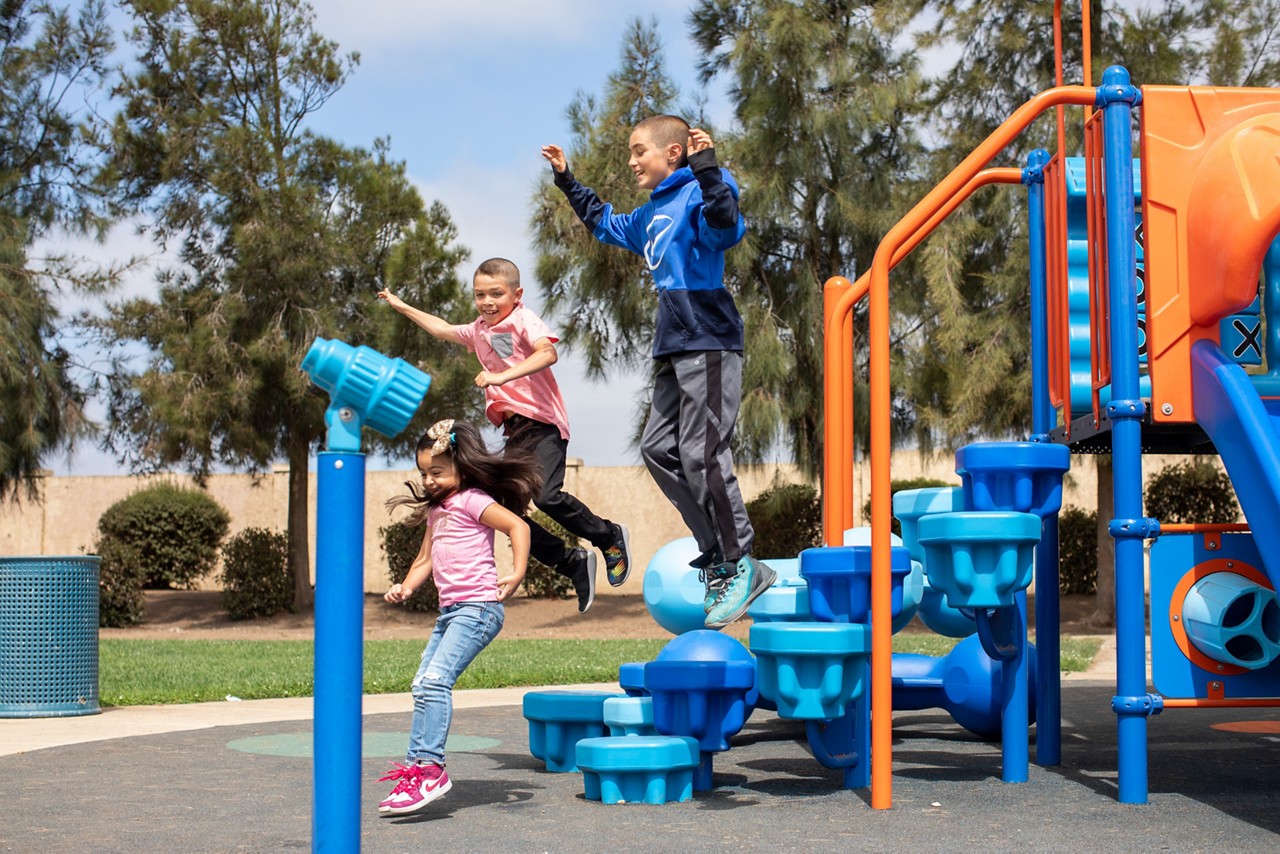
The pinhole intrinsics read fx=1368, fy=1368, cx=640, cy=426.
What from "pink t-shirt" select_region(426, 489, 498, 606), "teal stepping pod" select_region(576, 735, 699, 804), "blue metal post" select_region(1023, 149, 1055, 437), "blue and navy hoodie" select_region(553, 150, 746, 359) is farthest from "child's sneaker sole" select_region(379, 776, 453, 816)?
"blue metal post" select_region(1023, 149, 1055, 437)

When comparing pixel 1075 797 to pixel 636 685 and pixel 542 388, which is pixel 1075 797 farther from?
pixel 542 388

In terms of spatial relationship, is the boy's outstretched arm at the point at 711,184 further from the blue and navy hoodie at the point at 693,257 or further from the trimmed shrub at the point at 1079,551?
the trimmed shrub at the point at 1079,551

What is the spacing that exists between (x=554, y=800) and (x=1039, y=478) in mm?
2052

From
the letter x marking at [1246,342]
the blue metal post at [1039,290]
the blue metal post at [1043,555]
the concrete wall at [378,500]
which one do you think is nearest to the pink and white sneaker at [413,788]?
the blue metal post at [1043,555]

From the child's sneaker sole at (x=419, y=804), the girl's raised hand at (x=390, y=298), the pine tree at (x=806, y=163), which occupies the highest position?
the pine tree at (x=806, y=163)

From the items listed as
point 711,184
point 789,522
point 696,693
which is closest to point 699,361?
point 711,184

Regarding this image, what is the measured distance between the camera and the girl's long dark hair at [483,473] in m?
4.84

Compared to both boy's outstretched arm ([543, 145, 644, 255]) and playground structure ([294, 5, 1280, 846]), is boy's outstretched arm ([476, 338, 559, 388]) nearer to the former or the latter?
boy's outstretched arm ([543, 145, 644, 255])

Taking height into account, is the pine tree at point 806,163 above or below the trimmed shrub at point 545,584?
above

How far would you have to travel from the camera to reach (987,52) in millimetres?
17203

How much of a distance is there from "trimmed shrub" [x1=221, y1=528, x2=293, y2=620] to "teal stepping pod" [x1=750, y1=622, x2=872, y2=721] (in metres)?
16.6

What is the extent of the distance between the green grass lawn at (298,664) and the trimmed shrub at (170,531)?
642 centimetres

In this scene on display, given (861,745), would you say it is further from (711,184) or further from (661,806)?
(711,184)

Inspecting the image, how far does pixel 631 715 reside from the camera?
4930mm
